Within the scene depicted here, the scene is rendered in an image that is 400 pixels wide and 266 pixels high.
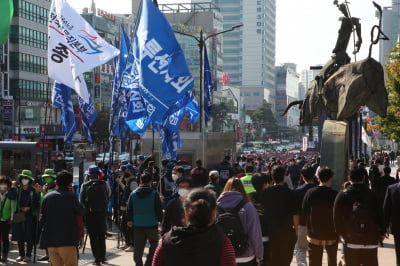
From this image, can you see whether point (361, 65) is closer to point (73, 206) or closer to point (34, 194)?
point (34, 194)

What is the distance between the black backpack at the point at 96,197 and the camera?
1298cm

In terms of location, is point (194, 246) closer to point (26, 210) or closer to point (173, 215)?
point (173, 215)

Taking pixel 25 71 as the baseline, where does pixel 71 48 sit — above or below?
below

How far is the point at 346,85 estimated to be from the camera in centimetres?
1753

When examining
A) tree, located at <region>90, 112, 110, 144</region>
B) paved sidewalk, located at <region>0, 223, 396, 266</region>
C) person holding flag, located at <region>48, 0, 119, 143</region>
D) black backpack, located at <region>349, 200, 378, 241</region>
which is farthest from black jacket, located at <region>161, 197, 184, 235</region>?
tree, located at <region>90, 112, 110, 144</region>

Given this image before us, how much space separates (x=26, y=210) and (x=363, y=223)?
278 inches

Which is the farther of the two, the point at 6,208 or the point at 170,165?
the point at 170,165

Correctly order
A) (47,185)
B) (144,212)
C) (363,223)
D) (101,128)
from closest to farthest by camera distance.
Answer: (363,223) → (144,212) → (47,185) → (101,128)

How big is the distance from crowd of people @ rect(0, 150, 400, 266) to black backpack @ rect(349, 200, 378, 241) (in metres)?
0.01

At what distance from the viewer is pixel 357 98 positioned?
17219 mm

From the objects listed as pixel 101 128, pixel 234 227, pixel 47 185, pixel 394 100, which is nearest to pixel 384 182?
pixel 47 185

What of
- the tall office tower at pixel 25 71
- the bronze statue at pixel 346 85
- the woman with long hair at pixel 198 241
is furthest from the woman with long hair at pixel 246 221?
the tall office tower at pixel 25 71

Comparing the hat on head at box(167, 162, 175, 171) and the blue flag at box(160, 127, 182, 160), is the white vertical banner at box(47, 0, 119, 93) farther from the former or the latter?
the blue flag at box(160, 127, 182, 160)

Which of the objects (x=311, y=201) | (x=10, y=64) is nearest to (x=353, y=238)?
(x=311, y=201)
